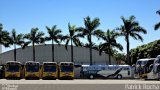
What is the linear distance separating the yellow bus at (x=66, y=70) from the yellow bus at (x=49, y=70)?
0.74m

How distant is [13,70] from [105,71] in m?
21.7

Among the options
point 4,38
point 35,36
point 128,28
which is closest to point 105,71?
point 128,28

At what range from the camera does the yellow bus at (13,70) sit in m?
49.1

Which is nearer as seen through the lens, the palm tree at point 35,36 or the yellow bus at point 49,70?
the yellow bus at point 49,70

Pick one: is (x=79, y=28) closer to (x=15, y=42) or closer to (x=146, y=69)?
(x=15, y=42)

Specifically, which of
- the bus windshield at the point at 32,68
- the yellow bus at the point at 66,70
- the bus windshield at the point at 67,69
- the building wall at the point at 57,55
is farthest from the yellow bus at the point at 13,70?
the building wall at the point at 57,55

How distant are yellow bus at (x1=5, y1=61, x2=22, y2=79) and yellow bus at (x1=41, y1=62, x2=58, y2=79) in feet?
10.6

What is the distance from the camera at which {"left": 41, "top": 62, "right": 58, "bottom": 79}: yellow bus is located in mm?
49997

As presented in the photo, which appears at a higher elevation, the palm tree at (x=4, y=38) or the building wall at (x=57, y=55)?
the palm tree at (x=4, y=38)

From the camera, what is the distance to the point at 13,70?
49.8 m

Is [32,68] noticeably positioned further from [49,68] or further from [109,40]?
[109,40]

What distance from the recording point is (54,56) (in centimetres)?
9156

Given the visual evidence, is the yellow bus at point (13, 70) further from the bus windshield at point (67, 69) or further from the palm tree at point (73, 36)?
the palm tree at point (73, 36)

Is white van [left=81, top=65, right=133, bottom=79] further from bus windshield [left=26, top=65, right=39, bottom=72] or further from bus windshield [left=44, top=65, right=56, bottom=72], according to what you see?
bus windshield [left=26, top=65, right=39, bottom=72]
